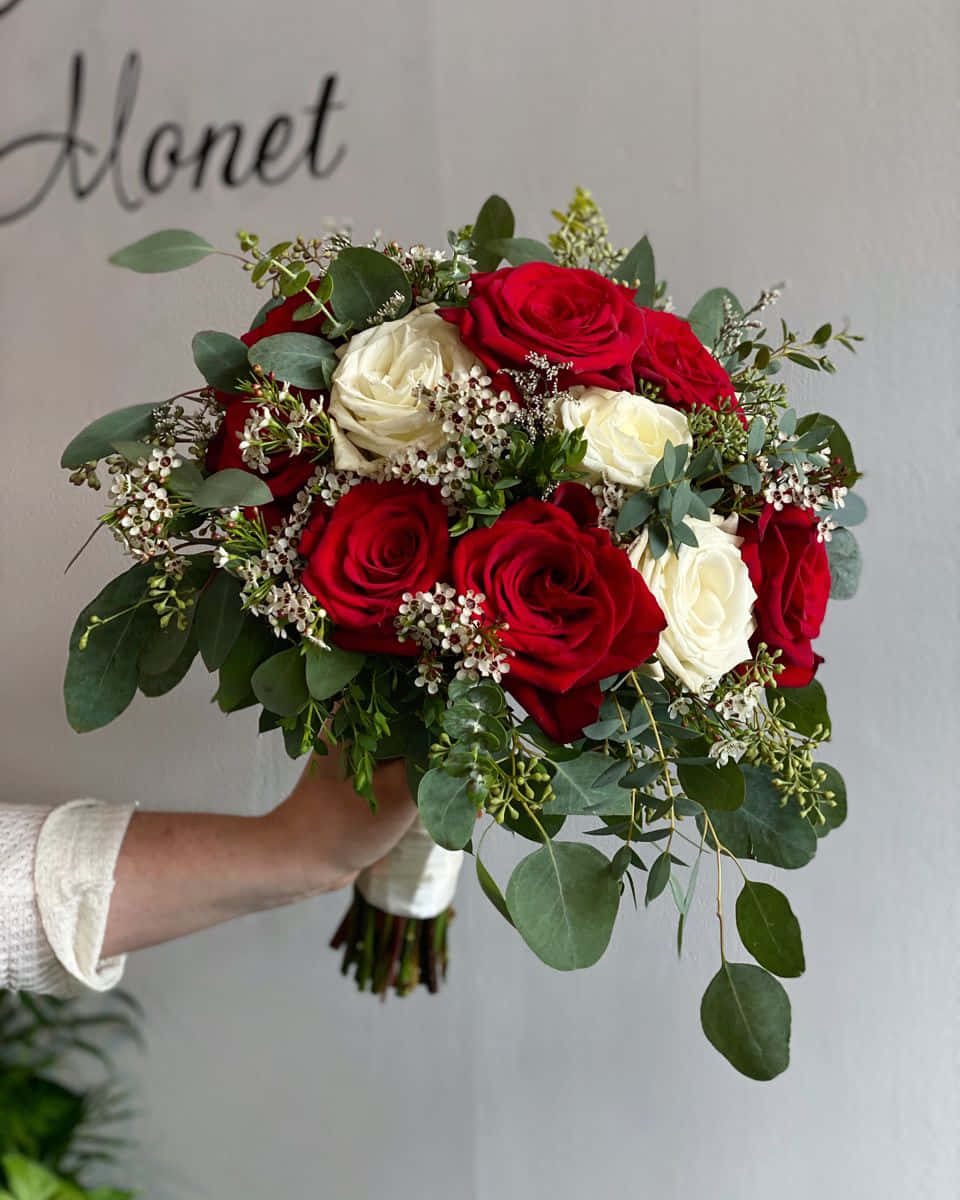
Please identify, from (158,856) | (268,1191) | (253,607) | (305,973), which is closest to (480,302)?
(253,607)

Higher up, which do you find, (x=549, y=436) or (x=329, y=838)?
(x=549, y=436)

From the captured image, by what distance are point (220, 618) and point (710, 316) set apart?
0.51 metres

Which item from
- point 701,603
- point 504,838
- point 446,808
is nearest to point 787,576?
point 701,603

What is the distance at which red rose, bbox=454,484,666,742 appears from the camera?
0.61m

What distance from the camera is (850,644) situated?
3.73 feet

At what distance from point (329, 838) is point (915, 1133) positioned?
2.51 feet

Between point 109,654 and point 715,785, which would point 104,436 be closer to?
point 109,654

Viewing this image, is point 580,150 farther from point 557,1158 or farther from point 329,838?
point 557,1158

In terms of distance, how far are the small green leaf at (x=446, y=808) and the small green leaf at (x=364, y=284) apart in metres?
0.34

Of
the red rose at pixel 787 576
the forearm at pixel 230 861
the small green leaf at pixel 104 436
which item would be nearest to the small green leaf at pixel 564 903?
A: the red rose at pixel 787 576

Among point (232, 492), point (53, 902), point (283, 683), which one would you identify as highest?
point (232, 492)

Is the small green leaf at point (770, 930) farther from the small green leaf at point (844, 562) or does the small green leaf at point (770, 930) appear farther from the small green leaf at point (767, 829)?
the small green leaf at point (844, 562)

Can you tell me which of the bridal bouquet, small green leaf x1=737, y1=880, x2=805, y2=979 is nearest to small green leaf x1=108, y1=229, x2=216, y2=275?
the bridal bouquet

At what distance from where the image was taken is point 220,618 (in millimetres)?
713
